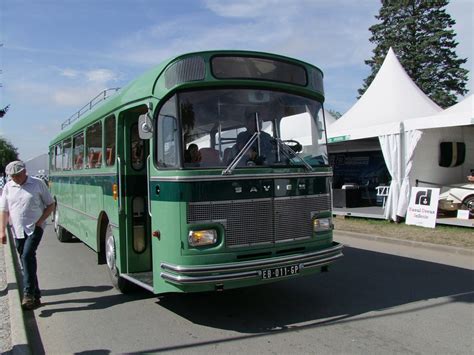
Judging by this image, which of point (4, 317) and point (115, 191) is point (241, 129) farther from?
point (4, 317)

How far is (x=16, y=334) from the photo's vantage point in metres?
4.91

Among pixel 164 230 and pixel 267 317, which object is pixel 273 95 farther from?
pixel 267 317

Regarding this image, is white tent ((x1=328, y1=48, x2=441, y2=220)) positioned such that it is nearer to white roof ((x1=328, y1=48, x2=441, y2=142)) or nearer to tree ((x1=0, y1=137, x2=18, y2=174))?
white roof ((x1=328, y1=48, x2=441, y2=142))

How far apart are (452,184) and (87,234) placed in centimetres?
1151

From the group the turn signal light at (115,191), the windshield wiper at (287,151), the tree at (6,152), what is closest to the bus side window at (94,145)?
the turn signal light at (115,191)

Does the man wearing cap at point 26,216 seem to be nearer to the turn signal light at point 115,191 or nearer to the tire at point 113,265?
the turn signal light at point 115,191

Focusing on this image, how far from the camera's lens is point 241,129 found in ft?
17.6

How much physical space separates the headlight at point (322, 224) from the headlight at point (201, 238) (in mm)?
1433

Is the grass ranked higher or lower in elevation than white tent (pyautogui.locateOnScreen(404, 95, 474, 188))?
lower

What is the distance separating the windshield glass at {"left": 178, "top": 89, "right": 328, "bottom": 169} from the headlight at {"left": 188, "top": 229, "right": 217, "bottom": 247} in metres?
0.72

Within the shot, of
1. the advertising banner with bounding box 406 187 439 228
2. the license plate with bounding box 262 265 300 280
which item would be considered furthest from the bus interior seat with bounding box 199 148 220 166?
the advertising banner with bounding box 406 187 439 228

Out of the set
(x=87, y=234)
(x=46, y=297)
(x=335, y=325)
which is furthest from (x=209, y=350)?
(x=87, y=234)

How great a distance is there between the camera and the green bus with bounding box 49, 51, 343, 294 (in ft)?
16.0

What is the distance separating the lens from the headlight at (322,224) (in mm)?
5637
